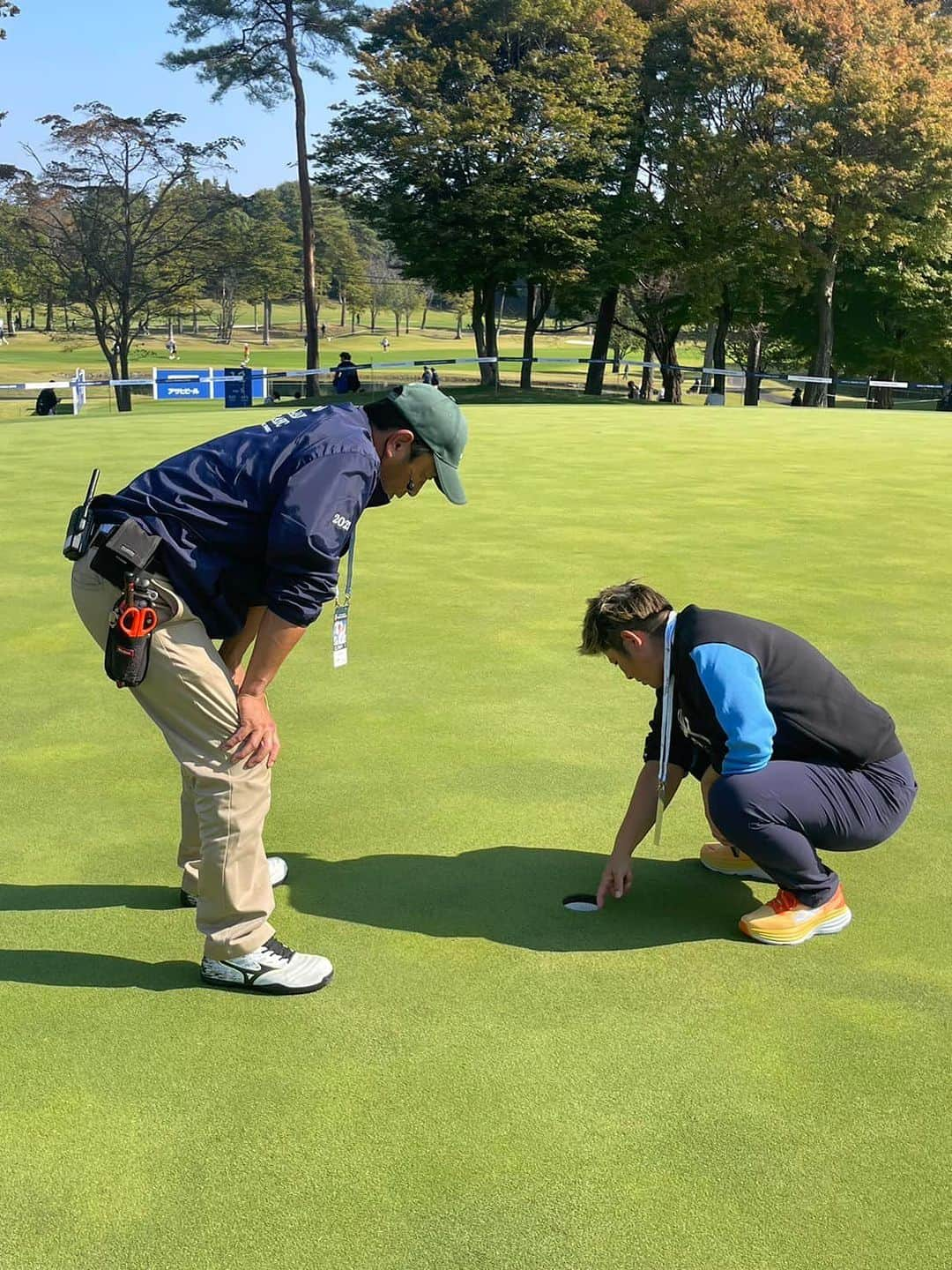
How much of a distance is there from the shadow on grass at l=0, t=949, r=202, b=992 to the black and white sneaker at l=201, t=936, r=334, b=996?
0.33 ft

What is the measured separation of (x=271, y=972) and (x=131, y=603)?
1.13m

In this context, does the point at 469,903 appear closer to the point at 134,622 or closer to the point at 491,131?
the point at 134,622

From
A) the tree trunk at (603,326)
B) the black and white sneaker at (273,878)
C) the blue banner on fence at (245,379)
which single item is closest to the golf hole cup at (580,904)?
the black and white sneaker at (273,878)

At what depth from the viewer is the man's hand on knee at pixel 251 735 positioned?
124 inches

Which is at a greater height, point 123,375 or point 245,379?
point 245,379

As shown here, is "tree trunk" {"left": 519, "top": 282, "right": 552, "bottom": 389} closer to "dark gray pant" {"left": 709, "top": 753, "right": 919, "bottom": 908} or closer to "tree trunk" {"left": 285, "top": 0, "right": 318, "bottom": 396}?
"tree trunk" {"left": 285, "top": 0, "right": 318, "bottom": 396}

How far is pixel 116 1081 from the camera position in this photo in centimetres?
296

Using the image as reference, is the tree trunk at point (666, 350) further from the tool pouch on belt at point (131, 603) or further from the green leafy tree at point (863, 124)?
the tool pouch on belt at point (131, 603)

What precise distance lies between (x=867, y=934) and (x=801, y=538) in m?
7.17

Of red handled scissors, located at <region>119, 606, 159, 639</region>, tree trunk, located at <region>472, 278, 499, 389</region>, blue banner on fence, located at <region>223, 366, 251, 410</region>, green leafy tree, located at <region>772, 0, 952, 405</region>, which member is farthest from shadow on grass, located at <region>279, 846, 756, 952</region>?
tree trunk, located at <region>472, 278, 499, 389</region>

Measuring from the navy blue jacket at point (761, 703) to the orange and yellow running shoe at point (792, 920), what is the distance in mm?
451

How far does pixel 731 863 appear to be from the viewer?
416 centimetres

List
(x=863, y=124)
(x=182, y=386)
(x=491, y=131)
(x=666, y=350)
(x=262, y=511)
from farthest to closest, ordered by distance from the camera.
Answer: (x=666, y=350)
(x=491, y=131)
(x=863, y=124)
(x=182, y=386)
(x=262, y=511)

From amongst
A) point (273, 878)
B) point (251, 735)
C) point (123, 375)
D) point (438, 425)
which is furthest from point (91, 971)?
point (123, 375)
